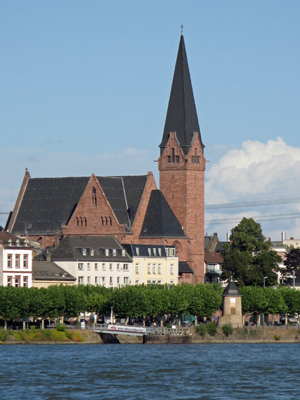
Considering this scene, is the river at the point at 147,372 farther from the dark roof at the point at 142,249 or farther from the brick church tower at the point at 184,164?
the brick church tower at the point at 184,164

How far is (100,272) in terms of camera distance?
16538 centimetres

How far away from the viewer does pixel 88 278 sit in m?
163

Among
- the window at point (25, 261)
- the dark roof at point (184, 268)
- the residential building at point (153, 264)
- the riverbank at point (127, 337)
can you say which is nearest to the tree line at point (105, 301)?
the riverbank at point (127, 337)

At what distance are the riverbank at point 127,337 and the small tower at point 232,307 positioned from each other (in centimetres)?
283

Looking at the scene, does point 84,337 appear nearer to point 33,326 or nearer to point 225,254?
point 33,326

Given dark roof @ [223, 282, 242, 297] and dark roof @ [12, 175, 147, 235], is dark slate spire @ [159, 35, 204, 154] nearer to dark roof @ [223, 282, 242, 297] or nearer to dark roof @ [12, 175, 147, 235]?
dark roof @ [12, 175, 147, 235]

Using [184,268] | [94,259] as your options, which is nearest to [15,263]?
[94,259]

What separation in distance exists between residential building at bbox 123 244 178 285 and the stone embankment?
105 feet

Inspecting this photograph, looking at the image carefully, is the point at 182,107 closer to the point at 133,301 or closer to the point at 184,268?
the point at 184,268

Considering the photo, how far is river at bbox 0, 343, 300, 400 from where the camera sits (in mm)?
84812

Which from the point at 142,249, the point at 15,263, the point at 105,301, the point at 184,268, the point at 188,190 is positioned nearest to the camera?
the point at 105,301

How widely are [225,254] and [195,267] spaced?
6.54m

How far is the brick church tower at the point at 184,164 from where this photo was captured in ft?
581

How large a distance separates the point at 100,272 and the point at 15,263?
20.4 metres
